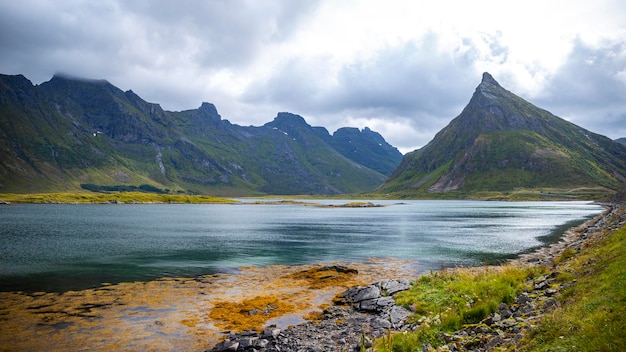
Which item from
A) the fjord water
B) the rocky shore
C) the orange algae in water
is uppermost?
the rocky shore

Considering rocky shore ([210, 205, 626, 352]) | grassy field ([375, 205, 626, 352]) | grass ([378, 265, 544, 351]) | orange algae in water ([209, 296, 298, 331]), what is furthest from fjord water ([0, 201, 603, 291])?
grassy field ([375, 205, 626, 352])

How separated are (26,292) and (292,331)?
30.8 metres

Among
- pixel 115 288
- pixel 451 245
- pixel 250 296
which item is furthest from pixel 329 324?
pixel 451 245

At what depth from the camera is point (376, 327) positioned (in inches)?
1041

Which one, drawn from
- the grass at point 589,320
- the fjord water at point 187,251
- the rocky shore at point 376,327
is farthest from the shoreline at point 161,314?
the grass at point 589,320

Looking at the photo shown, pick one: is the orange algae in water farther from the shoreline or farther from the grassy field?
the grassy field

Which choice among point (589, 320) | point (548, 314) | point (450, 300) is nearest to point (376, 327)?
point (450, 300)

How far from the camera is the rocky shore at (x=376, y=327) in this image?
17828 millimetres

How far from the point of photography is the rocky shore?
1783cm

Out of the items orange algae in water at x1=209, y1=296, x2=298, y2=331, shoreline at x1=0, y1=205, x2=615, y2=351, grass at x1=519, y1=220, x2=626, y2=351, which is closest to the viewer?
grass at x1=519, y1=220, x2=626, y2=351

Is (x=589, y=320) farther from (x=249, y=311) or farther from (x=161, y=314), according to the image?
(x=161, y=314)

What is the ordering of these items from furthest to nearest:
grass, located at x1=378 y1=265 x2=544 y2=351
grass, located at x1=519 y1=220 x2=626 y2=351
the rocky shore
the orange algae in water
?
the orange algae in water → grass, located at x1=378 y1=265 x2=544 y2=351 → the rocky shore → grass, located at x1=519 y1=220 x2=626 y2=351

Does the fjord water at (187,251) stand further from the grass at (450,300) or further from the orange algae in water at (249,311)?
the grass at (450,300)

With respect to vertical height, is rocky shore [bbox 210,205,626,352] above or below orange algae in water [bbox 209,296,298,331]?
above
